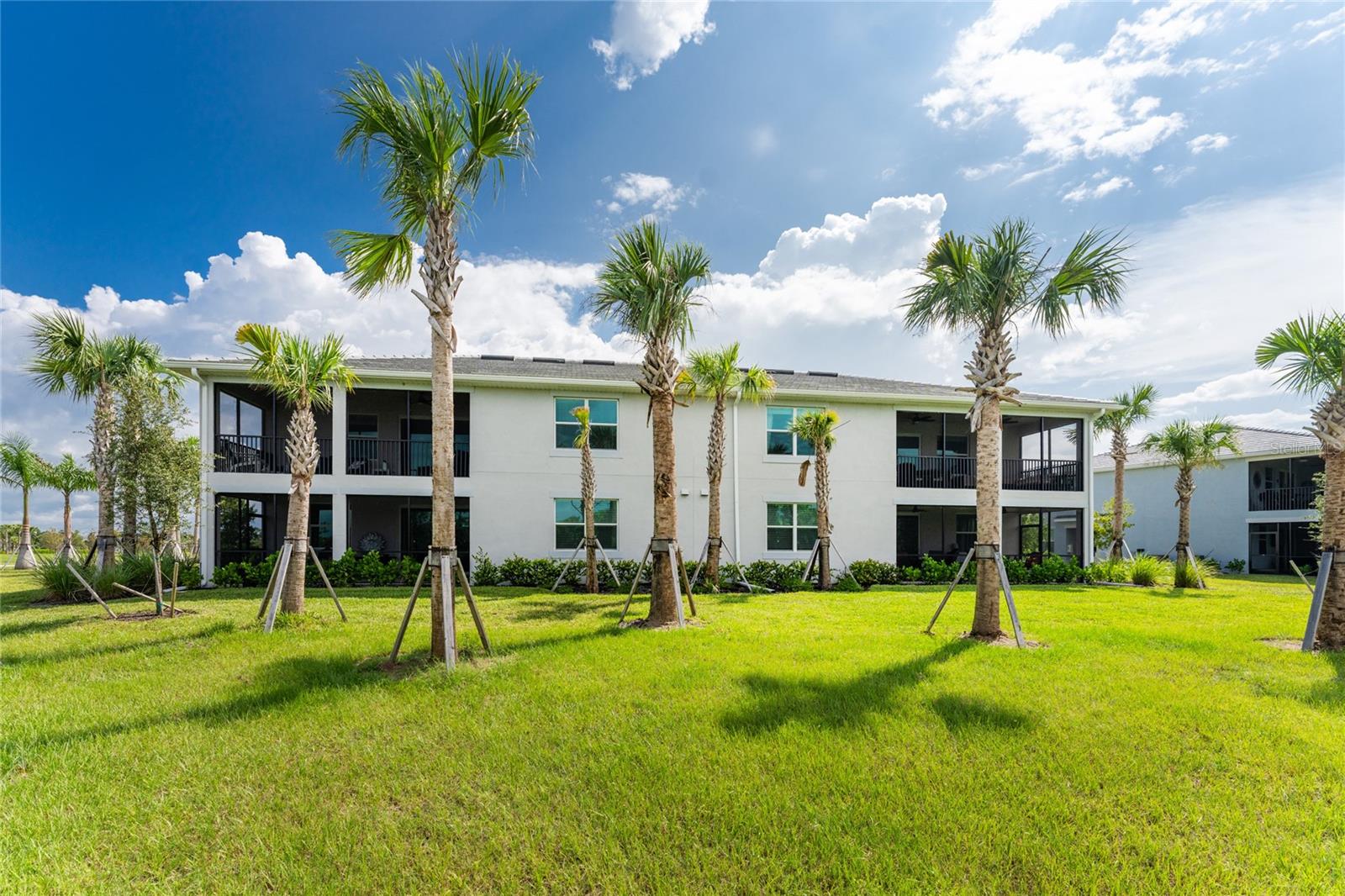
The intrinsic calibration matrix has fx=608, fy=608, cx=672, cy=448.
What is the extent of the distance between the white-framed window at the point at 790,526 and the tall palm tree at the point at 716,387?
3.28 metres

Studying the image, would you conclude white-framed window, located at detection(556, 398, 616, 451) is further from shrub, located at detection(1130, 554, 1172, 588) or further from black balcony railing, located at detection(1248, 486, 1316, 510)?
black balcony railing, located at detection(1248, 486, 1316, 510)

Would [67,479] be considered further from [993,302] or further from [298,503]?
[993,302]

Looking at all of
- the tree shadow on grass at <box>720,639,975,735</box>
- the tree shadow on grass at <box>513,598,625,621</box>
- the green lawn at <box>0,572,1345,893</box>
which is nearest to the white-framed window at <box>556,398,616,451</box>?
the tree shadow on grass at <box>513,598,625,621</box>

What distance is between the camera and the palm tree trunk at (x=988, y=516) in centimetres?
881

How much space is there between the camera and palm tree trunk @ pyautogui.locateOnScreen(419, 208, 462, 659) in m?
7.34

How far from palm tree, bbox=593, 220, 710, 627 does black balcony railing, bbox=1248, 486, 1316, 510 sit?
91.7 ft

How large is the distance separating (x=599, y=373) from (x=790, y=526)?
24.6ft

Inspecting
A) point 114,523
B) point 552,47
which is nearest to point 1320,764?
point 552,47

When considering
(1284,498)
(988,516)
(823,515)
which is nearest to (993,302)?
(988,516)

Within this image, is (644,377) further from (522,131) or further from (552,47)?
(552,47)

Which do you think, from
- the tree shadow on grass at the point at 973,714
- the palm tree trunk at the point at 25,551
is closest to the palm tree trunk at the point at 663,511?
the tree shadow on grass at the point at 973,714

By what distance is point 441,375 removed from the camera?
7578 millimetres

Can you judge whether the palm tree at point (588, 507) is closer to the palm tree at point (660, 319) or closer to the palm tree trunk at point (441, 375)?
the palm tree at point (660, 319)

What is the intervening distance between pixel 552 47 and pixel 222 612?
37.1 feet
